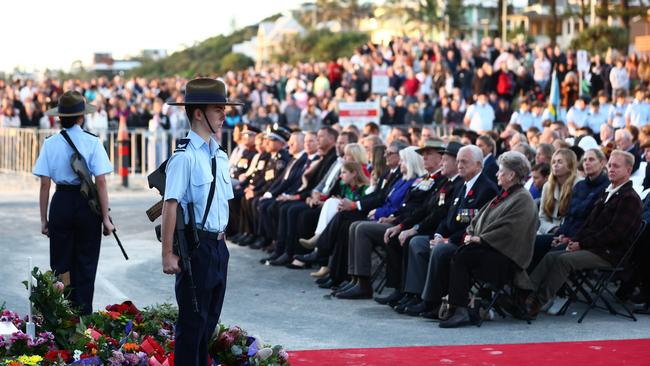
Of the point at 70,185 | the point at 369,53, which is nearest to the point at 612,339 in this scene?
the point at 70,185

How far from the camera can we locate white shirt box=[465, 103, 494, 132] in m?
25.9

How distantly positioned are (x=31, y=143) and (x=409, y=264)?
15746 millimetres

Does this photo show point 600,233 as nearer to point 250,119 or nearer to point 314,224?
point 314,224

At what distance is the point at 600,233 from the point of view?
10.8 meters

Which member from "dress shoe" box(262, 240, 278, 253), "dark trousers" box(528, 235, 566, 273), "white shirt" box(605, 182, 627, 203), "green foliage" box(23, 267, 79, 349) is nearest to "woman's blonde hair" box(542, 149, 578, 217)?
"dark trousers" box(528, 235, 566, 273)

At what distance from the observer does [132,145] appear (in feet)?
82.1

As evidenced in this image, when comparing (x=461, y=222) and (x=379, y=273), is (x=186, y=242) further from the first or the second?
(x=379, y=273)

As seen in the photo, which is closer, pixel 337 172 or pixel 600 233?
pixel 600 233

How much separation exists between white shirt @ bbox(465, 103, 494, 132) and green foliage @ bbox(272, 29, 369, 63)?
7457cm

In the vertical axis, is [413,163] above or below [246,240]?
above

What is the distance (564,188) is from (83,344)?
216 inches

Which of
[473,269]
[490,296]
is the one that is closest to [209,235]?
[473,269]

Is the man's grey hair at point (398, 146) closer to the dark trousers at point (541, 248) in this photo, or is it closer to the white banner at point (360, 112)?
the dark trousers at point (541, 248)

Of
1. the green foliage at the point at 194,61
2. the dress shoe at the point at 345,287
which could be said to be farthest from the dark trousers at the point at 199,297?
the green foliage at the point at 194,61
